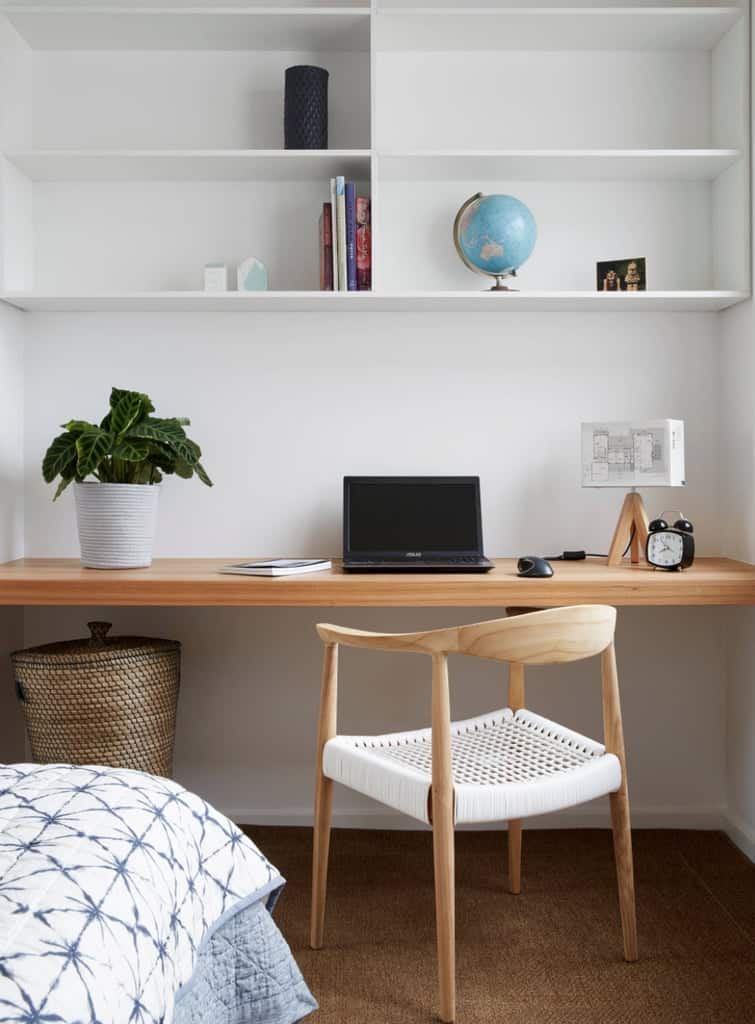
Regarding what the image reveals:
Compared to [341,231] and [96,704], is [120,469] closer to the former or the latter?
[96,704]

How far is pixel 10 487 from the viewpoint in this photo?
9.11 ft

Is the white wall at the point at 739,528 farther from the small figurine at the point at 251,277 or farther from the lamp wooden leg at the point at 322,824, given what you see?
the small figurine at the point at 251,277

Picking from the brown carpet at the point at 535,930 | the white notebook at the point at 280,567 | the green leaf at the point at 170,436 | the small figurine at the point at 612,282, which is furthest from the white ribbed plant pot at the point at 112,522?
the small figurine at the point at 612,282

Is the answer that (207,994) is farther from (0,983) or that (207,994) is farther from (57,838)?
(0,983)

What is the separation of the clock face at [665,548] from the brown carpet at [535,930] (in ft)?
2.65

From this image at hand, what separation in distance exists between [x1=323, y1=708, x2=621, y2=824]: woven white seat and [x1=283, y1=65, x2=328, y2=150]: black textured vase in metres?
1.61

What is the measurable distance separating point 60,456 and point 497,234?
130cm

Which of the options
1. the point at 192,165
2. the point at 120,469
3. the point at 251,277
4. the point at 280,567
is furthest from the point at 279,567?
the point at 192,165

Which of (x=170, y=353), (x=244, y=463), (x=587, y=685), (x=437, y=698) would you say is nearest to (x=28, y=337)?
(x=170, y=353)

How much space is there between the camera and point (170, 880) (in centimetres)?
119

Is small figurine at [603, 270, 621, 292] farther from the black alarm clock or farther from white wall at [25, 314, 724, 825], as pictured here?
the black alarm clock

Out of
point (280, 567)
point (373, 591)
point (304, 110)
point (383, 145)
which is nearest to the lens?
point (373, 591)

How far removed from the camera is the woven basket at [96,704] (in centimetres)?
241

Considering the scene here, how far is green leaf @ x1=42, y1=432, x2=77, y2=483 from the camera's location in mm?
2430
